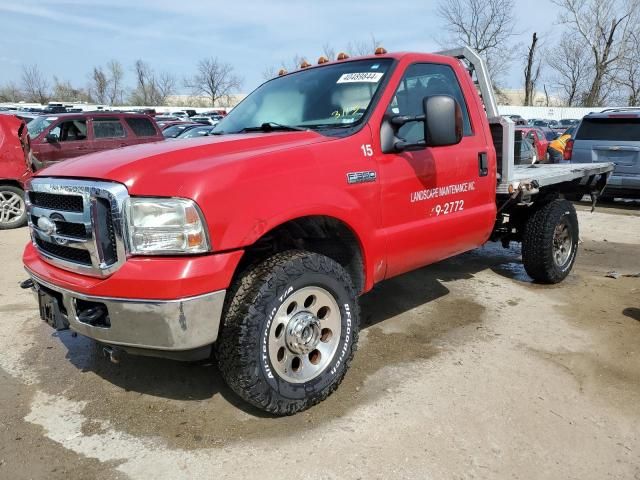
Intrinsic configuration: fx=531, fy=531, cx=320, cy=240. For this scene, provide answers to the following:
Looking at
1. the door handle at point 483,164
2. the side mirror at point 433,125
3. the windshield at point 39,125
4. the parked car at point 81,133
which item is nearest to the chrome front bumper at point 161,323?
the side mirror at point 433,125

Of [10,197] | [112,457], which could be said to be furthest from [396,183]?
[10,197]

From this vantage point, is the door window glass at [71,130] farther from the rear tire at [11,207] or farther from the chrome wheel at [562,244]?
the chrome wheel at [562,244]

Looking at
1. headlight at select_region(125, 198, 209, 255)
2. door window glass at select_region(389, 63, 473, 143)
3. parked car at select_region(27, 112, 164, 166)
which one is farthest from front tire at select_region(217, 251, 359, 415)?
parked car at select_region(27, 112, 164, 166)

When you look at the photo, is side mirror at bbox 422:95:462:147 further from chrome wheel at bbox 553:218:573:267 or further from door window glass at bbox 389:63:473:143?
chrome wheel at bbox 553:218:573:267

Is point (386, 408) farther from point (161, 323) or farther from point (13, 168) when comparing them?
point (13, 168)

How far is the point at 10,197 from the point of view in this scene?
872cm

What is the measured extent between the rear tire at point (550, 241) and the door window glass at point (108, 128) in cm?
847

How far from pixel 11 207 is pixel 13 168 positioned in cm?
65

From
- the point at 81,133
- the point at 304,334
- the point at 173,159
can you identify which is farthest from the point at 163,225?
the point at 81,133

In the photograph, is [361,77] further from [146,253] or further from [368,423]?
[368,423]

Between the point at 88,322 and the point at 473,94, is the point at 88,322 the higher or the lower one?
the lower one

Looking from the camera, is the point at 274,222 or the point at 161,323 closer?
the point at 161,323

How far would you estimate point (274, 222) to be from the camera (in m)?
2.73

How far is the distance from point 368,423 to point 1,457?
1890 mm
